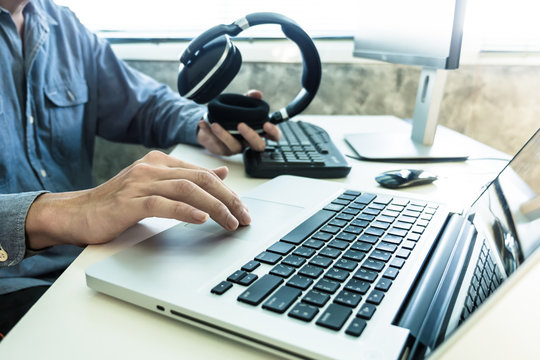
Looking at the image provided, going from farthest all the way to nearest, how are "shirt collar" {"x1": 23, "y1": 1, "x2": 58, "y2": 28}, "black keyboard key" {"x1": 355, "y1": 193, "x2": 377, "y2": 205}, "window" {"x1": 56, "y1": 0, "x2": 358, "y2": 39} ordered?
1. "window" {"x1": 56, "y1": 0, "x2": 358, "y2": 39}
2. "shirt collar" {"x1": 23, "y1": 1, "x2": 58, "y2": 28}
3. "black keyboard key" {"x1": 355, "y1": 193, "x2": 377, "y2": 205}

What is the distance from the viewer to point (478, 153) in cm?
87

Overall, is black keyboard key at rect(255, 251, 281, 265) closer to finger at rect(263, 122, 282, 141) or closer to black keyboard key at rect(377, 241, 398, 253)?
black keyboard key at rect(377, 241, 398, 253)

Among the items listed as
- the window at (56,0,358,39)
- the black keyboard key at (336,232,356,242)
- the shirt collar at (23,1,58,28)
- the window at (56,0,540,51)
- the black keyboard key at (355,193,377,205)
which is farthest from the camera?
the window at (56,0,358,39)

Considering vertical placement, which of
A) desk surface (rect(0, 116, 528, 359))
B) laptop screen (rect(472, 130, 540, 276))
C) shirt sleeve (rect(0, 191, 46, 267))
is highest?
laptop screen (rect(472, 130, 540, 276))

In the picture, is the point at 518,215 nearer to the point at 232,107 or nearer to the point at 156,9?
the point at 232,107

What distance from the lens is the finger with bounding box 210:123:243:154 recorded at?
2.65ft

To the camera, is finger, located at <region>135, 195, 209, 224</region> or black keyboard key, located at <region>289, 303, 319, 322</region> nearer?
black keyboard key, located at <region>289, 303, 319, 322</region>

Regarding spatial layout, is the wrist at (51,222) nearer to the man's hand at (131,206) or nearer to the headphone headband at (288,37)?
the man's hand at (131,206)

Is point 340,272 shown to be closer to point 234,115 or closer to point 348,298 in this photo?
point 348,298

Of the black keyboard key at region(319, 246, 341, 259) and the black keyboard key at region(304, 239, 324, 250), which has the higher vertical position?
the black keyboard key at region(319, 246, 341, 259)

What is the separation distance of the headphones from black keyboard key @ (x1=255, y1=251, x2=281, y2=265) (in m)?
0.41

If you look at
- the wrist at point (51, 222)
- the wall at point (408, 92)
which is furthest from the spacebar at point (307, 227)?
the wall at point (408, 92)

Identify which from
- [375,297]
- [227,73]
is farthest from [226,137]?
[375,297]

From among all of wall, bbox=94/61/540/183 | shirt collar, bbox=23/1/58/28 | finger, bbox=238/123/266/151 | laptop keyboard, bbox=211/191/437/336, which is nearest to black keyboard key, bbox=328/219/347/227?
laptop keyboard, bbox=211/191/437/336
